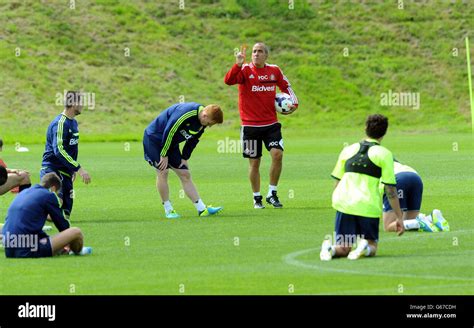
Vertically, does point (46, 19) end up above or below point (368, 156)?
above

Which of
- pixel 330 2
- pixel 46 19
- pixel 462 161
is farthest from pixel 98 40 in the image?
pixel 462 161

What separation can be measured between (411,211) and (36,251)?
19.3 feet

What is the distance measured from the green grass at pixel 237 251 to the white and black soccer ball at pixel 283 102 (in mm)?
1796

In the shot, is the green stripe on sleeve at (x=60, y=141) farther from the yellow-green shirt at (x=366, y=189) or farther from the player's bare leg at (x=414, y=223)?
the yellow-green shirt at (x=366, y=189)

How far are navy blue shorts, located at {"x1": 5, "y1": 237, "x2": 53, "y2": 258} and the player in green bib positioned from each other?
3.25 m

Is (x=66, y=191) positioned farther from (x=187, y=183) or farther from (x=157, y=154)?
(x=187, y=183)

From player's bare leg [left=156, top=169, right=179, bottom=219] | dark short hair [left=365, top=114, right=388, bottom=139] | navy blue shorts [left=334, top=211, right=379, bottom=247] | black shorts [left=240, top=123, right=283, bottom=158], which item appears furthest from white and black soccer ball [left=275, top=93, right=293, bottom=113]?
navy blue shorts [left=334, top=211, right=379, bottom=247]

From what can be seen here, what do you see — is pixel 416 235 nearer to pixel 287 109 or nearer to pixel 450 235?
pixel 450 235

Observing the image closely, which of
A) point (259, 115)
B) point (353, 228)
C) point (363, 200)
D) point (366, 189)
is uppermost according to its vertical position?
point (259, 115)

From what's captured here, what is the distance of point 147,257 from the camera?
48.2 ft

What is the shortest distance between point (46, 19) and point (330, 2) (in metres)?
20.9

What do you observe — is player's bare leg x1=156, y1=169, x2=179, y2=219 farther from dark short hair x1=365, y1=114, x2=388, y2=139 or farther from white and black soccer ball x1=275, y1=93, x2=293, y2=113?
dark short hair x1=365, y1=114, x2=388, y2=139

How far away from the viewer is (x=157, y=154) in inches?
782

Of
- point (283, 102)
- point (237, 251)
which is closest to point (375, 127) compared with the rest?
point (237, 251)
